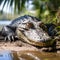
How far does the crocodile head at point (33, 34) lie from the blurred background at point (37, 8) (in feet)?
3.28

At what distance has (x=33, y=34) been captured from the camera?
14.6 ft

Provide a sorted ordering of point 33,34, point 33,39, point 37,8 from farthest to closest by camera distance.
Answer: point 37,8, point 33,34, point 33,39

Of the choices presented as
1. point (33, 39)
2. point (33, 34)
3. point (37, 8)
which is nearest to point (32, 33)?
point (33, 34)

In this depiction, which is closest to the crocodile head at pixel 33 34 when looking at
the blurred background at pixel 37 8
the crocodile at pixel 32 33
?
the crocodile at pixel 32 33

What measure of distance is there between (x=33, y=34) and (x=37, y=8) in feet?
8.97

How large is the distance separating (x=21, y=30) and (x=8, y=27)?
875 millimetres

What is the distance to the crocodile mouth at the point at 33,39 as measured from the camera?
13.5ft

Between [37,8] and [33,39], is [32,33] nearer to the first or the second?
[33,39]

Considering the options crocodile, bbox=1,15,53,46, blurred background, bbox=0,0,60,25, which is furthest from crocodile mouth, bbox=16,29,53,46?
blurred background, bbox=0,0,60,25

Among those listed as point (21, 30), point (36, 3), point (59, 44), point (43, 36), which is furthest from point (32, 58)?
point (36, 3)

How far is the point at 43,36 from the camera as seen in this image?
4.27 m

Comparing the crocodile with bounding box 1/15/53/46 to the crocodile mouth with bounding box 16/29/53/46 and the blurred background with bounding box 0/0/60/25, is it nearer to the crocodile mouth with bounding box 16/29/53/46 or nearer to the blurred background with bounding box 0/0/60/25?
the crocodile mouth with bounding box 16/29/53/46

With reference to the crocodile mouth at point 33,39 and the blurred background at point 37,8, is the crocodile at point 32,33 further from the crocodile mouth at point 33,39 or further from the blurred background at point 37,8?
the blurred background at point 37,8

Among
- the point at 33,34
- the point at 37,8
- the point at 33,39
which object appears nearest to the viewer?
the point at 33,39
